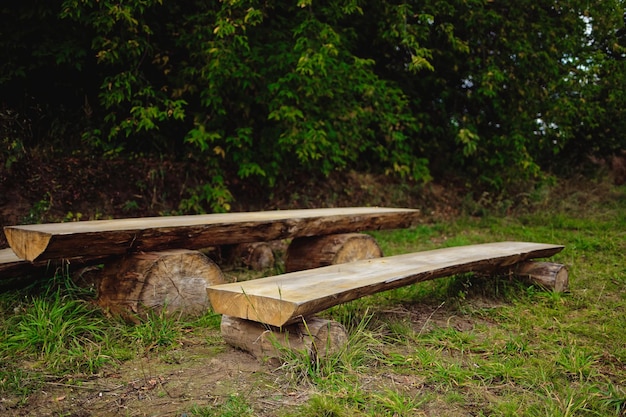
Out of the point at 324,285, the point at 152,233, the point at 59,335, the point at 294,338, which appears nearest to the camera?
the point at 294,338

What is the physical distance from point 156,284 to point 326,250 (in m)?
1.61

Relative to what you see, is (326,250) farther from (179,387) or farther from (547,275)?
(179,387)

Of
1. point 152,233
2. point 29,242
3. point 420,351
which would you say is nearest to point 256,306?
point 420,351

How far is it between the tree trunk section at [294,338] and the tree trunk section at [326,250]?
163 cm

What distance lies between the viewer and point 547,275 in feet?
12.9

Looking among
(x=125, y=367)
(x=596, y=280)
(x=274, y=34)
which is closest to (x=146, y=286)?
(x=125, y=367)

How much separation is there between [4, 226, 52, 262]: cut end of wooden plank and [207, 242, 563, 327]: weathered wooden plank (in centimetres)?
90

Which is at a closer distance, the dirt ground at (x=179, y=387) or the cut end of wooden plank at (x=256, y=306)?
the dirt ground at (x=179, y=387)

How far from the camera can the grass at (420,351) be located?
212 cm

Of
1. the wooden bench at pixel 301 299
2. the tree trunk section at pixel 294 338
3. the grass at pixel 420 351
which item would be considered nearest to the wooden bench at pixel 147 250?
the grass at pixel 420 351

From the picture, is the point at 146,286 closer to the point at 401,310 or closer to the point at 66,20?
the point at 401,310

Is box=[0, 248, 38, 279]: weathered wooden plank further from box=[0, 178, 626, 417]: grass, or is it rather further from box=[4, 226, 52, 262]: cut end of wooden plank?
box=[4, 226, 52, 262]: cut end of wooden plank

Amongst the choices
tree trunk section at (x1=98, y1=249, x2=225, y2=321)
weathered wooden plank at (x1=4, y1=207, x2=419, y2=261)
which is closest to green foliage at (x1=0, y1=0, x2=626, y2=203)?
weathered wooden plank at (x1=4, y1=207, x2=419, y2=261)

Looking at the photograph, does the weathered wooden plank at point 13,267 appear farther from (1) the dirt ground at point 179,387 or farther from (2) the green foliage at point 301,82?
(2) the green foliage at point 301,82
